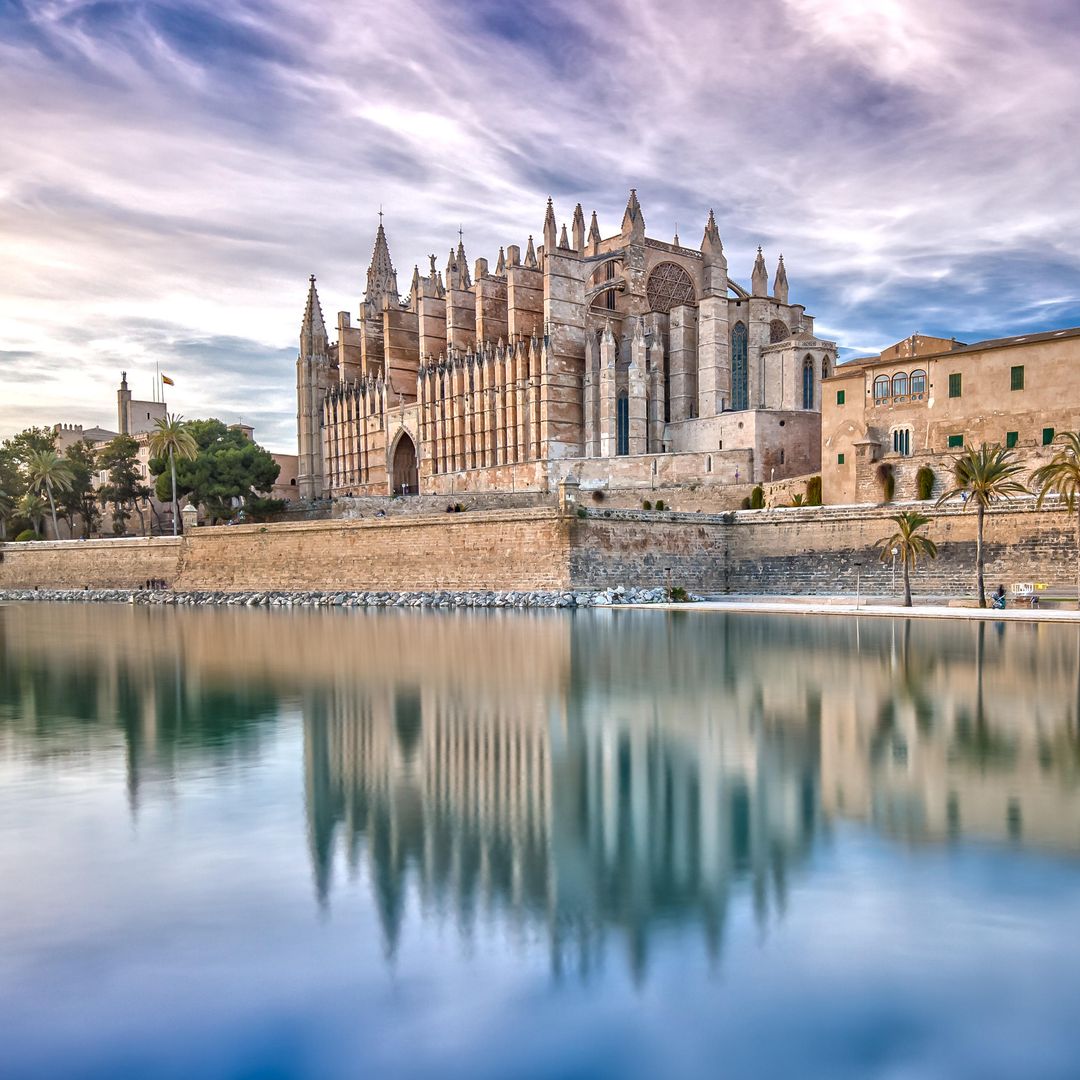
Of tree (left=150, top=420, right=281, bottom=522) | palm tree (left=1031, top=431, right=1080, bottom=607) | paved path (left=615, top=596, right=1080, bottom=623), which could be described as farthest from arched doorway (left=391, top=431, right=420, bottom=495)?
palm tree (left=1031, top=431, right=1080, bottom=607)

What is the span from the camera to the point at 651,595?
109 feet

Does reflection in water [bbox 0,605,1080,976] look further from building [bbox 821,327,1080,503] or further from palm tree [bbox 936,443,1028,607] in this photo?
building [bbox 821,327,1080,503]

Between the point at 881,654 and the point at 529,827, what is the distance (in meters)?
12.1

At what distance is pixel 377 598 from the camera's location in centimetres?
3741

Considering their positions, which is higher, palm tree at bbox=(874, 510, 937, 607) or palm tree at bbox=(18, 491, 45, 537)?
palm tree at bbox=(18, 491, 45, 537)

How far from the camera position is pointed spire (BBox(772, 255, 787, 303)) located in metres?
51.8

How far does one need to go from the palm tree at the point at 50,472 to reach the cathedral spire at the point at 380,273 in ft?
74.0

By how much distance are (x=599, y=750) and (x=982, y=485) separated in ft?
70.4

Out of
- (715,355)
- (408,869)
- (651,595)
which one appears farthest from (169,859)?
(715,355)

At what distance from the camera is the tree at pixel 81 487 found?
215 feet

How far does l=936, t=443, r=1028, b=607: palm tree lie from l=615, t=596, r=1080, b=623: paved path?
1820 mm

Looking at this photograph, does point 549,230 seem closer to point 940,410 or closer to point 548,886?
point 940,410

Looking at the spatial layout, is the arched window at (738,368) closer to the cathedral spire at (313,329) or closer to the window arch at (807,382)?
the window arch at (807,382)

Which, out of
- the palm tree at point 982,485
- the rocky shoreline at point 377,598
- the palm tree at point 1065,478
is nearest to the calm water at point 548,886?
the palm tree at point 1065,478
